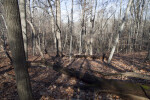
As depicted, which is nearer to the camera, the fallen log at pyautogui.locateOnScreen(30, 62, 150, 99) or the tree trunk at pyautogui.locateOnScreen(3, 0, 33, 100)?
the tree trunk at pyautogui.locateOnScreen(3, 0, 33, 100)

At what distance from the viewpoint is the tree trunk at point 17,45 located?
2.46 metres

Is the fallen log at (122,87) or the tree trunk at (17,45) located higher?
the tree trunk at (17,45)

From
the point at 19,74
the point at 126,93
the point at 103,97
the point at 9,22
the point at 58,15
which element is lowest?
the point at 103,97

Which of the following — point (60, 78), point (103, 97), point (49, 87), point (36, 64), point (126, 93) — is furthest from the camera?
point (36, 64)

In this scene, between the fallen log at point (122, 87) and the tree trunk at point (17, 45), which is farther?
the fallen log at point (122, 87)

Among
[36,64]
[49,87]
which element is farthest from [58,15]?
[49,87]

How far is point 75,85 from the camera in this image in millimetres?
4539

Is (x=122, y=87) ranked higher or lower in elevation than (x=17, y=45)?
lower

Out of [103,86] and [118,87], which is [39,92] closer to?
[103,86]

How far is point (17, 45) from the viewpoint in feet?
8.59

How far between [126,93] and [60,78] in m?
3.58

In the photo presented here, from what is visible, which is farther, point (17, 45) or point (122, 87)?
point (122, 87)

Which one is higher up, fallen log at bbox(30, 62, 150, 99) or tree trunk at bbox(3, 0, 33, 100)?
tree trunk at bbox(3, 0, 33, 100)

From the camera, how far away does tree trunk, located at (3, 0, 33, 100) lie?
246 cm
